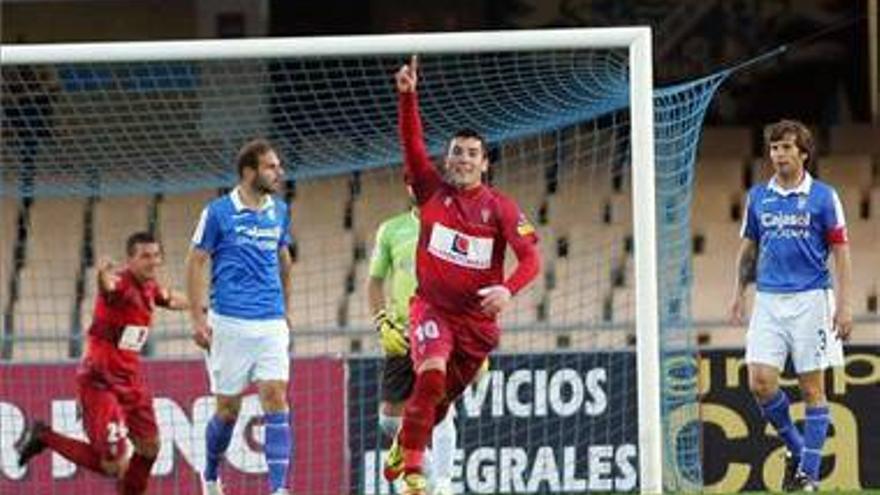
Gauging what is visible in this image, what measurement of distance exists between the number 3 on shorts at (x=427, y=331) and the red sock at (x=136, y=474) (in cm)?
305

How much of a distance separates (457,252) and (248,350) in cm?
A: 172

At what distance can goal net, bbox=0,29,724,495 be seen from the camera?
17.6 m

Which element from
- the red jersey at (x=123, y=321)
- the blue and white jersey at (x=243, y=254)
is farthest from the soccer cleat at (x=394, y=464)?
the red jersey at (x=123, y=321)

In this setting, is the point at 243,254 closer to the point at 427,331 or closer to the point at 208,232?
the point at 208,232

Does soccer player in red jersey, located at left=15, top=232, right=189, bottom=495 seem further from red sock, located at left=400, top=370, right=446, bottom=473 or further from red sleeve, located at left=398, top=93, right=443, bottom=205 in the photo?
red sock, located at left=400, top=370, right=446, bottom=473

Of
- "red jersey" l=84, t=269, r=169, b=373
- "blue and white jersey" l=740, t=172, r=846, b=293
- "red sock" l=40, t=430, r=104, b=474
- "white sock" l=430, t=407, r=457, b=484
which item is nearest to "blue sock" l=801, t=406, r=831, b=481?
"blue and white jersey" l=740, t=172, r=846, b=293

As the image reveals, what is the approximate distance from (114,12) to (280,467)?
10920 mm

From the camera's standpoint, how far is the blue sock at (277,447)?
15461 mm

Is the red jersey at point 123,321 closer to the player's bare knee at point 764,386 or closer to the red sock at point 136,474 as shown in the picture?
the red sock at point 136,474

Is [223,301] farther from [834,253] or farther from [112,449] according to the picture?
[834,253]

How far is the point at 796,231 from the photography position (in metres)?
15.9

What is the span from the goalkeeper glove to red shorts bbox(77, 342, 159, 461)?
1513mm

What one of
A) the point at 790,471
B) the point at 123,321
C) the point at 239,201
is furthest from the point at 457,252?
the point at 123,321

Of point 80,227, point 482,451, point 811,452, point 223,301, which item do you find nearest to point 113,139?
point 80,227
